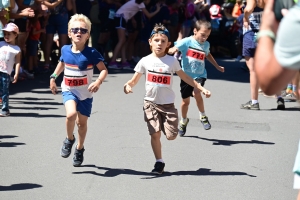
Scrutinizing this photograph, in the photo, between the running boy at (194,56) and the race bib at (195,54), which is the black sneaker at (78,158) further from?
the race bib at (195,54)

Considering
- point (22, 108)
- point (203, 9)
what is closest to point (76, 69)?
point (22, 108)

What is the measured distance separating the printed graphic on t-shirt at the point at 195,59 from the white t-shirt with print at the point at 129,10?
746 cm

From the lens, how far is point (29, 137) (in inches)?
351

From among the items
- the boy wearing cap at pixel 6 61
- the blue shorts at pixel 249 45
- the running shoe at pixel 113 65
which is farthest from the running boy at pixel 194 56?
the running shoe at pixel 113 65

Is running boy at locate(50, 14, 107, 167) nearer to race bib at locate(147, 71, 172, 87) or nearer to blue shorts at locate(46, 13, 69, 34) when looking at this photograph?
race bib at locate(147, 71, 172, 87)

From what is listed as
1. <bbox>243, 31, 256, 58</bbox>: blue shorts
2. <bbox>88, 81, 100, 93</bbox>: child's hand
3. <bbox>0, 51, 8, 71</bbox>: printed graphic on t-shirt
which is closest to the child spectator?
<bbox>0, 51, 8, 71</bbox>: printed graphic on t-shirt

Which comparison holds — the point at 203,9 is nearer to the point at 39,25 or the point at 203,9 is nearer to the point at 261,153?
the point at 39,25

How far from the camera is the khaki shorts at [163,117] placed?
24.0 feet

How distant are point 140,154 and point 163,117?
0.85 m

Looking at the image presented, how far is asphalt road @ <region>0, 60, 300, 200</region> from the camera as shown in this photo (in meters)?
6.56

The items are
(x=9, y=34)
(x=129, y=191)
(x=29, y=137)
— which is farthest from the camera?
(x=9, y=34)

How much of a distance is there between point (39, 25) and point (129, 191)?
27.8ft

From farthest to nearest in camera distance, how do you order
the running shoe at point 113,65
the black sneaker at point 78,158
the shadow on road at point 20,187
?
the running shoe at point 113,65, the black sneaker at point 78,158, the shadow on road at point 20,187

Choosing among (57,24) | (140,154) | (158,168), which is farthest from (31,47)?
(158,168)
